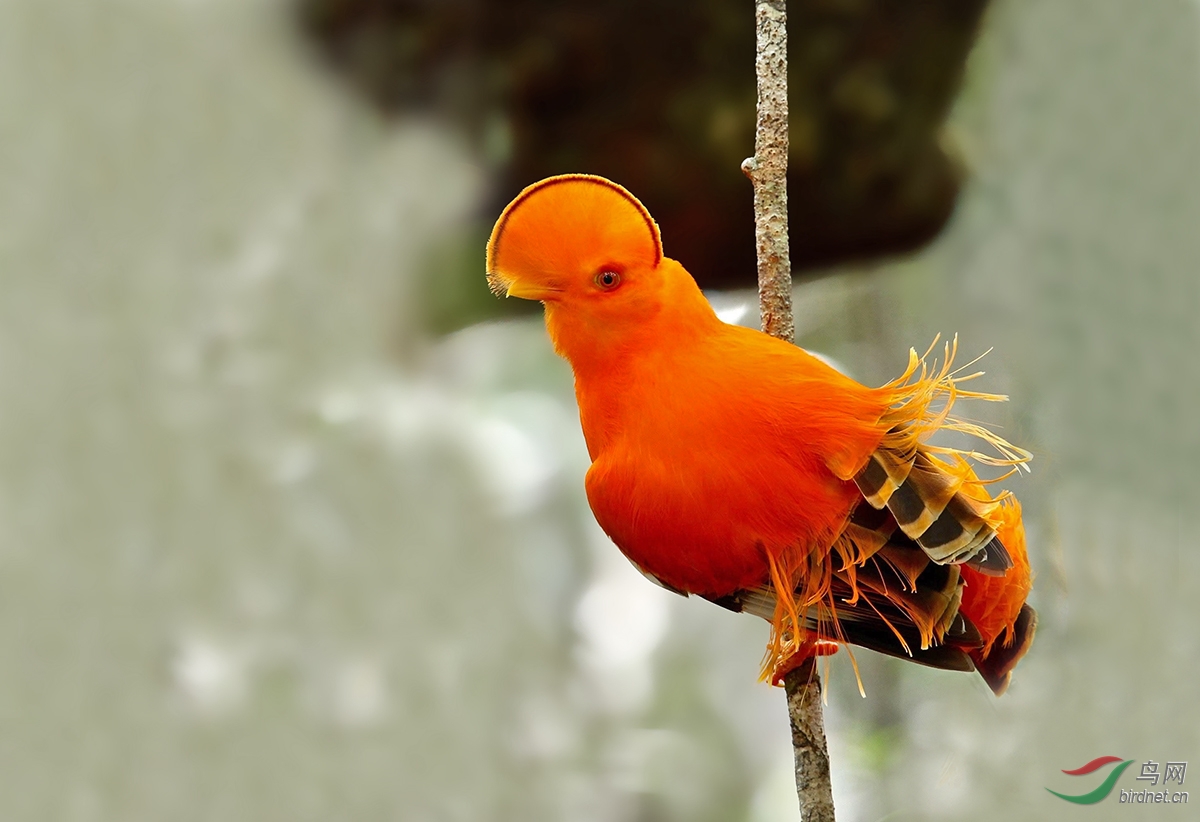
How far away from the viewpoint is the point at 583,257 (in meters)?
0.80

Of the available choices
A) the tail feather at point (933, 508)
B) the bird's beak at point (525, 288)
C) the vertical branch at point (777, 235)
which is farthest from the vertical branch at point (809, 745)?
the bird's beak at point (525, 288)

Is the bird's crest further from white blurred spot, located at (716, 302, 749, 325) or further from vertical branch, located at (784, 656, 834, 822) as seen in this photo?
white blurred spot, located at (716, 302, 749, 325)

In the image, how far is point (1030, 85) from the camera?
152 cm

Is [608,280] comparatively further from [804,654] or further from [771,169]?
[804,654]

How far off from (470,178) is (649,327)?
0.86 m

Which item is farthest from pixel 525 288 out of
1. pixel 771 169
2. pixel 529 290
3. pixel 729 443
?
pixel 771 169

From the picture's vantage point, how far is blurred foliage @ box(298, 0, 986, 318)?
4.75ft

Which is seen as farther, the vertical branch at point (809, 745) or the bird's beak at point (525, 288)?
the vertical branch at point (809, 745)

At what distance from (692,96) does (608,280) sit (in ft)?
2.50

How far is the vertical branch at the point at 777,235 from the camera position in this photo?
3.12 ft

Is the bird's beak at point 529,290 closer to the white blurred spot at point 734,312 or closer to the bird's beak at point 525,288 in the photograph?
the bird's beak at point 525,288

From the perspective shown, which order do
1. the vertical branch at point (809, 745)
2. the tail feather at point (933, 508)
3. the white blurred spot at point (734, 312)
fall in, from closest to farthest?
1. the tail feather at point (933, 508)
2. the vertical branch at point (809, 745)
3. the white blurred spot at point (734, 312)

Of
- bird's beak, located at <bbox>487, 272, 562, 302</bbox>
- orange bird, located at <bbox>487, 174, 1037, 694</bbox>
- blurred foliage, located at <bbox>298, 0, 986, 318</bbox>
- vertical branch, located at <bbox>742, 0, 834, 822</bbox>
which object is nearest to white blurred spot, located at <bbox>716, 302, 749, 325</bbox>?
blurred foliage, located at <bbox>298, 0, 986, 318</bbox>

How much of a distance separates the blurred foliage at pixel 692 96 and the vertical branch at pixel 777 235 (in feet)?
1.52
